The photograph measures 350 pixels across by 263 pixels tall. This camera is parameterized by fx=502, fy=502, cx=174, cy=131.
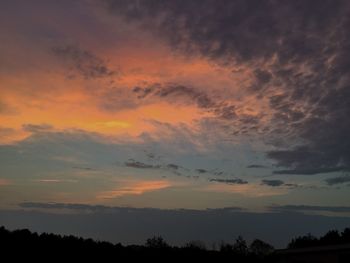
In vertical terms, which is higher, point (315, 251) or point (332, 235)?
point (332, 235)

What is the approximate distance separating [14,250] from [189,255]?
1161 centimetres

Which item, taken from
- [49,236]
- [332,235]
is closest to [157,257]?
[49,236]

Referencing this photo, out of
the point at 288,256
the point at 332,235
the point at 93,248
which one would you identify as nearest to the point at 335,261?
the point at 288,256

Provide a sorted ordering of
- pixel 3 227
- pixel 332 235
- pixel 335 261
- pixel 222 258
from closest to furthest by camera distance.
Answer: pixel 335 261, pixel 3 227, pixel 222 258, pixel 332 235

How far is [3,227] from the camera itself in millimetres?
25469

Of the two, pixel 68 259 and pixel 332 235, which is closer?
pixel 68 259

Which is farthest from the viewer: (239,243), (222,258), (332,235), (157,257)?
(239,243)

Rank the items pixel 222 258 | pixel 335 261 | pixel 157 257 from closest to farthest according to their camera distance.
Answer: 1. pixel 335 261
2. pixel 157 257
3. pixel 222 258

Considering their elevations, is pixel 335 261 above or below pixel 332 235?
below

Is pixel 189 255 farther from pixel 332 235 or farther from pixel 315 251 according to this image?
pixel 332 235

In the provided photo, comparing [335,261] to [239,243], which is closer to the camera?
[335,261]

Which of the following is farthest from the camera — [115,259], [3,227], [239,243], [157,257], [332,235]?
[239,243]

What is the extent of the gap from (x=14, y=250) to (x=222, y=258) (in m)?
14.3

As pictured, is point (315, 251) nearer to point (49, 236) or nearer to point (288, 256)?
point (288, 256)
